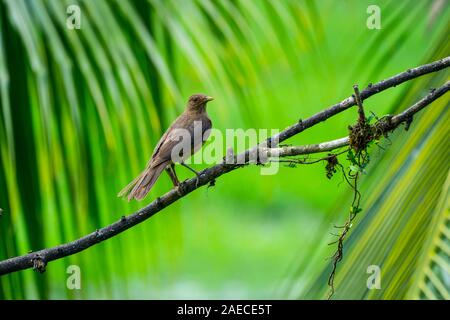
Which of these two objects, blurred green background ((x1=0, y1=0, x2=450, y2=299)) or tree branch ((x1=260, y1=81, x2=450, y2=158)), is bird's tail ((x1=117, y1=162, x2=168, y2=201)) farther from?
tree branch ((x1=260, y1=81, x2=450, y2=158))

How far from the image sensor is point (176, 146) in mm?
5578

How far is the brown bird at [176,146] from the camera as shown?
5.05 metres

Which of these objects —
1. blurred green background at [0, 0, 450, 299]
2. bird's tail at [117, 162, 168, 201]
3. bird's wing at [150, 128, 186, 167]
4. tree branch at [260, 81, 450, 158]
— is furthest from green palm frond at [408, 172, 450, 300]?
bird's wing at [150, 128, 186, 167]

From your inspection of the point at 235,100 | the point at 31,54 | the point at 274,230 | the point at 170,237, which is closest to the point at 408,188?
the point at 235,100

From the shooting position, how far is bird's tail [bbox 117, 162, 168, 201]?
4.96 metres

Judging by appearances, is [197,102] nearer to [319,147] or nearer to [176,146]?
[176,146]

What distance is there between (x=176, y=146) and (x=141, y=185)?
2.01 feet

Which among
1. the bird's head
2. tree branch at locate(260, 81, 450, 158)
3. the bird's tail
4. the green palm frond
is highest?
the bird's head

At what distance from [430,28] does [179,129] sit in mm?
1882

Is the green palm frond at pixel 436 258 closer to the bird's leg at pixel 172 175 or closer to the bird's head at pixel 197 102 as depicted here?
the bird's leg at pixel 172 175

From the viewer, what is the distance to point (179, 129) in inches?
233
